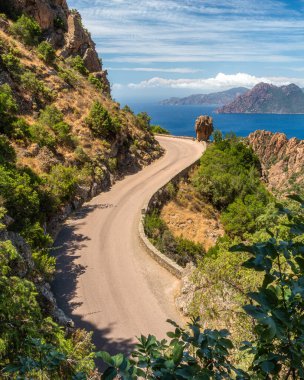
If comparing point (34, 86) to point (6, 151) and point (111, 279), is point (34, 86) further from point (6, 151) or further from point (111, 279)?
point (111, 279)

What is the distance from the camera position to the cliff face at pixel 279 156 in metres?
110

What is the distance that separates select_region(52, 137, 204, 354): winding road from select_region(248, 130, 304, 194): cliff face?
288 feet

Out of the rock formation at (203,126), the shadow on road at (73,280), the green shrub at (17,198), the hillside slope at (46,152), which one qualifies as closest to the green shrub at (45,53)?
the hillside slope at (46,152)

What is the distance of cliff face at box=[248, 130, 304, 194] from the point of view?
109500mm

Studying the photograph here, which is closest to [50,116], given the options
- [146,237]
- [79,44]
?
[146,237]

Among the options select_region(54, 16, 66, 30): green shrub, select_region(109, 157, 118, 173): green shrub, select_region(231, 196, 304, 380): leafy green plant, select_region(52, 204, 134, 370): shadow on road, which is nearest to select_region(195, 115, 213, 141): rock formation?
select_region(109, 157, 118, 173): green shrub

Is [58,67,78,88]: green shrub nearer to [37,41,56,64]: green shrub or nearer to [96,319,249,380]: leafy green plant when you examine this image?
[37,41,56,64]: green shrub

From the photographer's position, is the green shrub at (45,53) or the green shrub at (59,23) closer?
the green shrub at (45,53)

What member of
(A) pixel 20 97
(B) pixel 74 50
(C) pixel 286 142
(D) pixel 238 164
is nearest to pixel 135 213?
(A) pixel 20 97

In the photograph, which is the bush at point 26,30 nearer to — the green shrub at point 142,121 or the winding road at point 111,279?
the green shrub at point 142,121

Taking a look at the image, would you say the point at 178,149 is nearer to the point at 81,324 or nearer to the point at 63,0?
the point at 63,0

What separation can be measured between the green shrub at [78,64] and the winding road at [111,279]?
80.3 ft

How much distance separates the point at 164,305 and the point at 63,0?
50745 mm

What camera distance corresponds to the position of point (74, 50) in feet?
160
